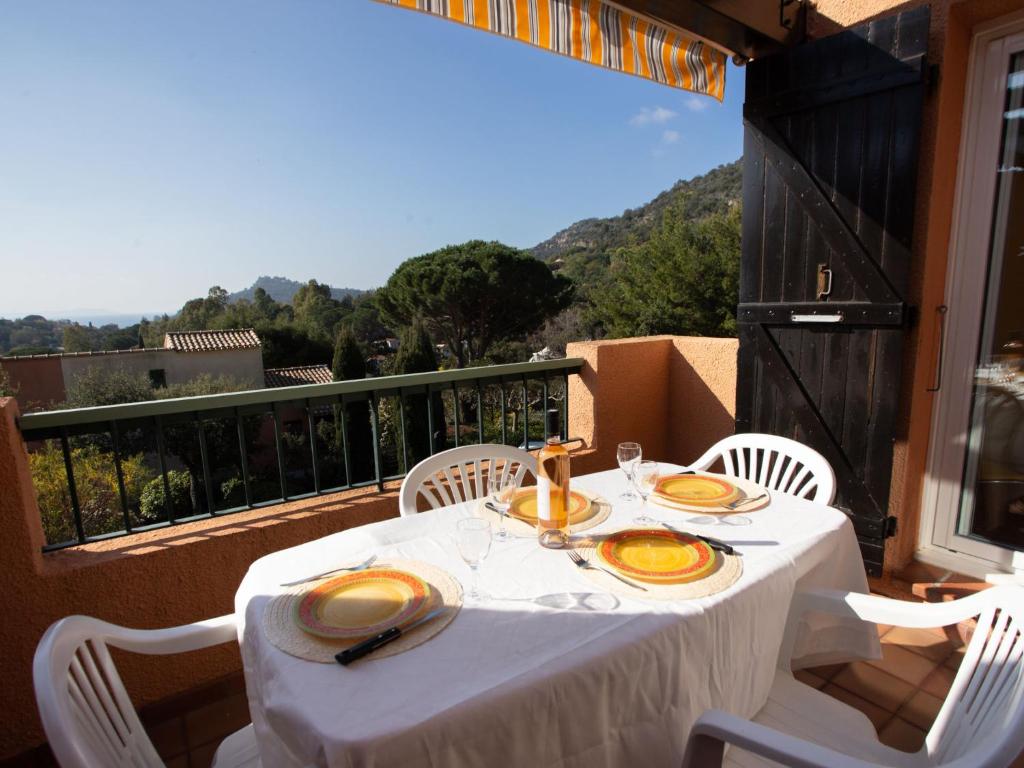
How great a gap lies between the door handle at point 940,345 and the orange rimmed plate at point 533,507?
1.78 meters

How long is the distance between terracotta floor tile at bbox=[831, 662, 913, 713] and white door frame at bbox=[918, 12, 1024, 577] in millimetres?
895

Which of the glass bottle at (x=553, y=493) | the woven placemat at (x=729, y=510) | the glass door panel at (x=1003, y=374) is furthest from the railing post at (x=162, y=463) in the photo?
the glass door panel at (x=1003, y=374)

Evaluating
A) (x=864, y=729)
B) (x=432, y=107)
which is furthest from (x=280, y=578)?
(x=432, y=107)

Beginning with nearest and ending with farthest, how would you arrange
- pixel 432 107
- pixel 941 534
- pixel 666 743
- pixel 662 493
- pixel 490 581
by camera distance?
pixel 666 743
pixel 490 581
pixel 662 493
pixel 941 534
pixel 432 107

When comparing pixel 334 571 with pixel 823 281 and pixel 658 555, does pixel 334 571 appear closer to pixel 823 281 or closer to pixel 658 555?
pixel 658 555

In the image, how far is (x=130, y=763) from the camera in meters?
0.85

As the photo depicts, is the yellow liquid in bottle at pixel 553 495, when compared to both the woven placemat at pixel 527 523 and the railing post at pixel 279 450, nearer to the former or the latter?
the woven placemat at pixel 527 523

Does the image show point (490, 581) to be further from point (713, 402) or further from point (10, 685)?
point (713, 402)

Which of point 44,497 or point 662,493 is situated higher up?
point 662,493

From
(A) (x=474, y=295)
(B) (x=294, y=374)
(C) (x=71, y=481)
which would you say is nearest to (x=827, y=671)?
(C) (x=71, y=481)

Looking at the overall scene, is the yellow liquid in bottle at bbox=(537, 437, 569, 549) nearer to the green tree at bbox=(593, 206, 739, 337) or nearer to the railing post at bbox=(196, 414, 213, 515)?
the railing post at bbox=(196, 414, 213, 515)

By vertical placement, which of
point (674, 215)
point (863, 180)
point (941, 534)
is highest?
point (674, 215)

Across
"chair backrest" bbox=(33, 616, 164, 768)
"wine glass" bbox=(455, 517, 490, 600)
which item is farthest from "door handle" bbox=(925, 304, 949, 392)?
"chair backrest" bbox=(33, 616, 164, 768)

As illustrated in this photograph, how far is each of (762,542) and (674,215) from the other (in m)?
17.1
